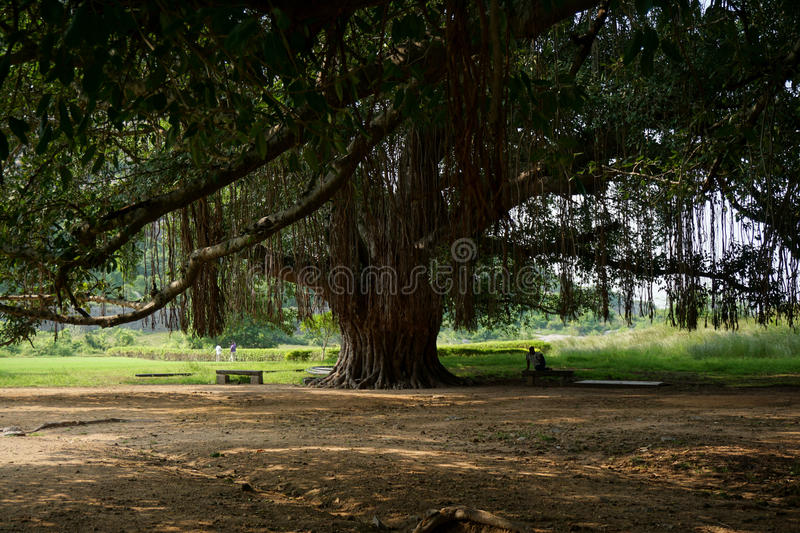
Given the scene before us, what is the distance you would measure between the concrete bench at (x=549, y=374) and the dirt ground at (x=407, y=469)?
4859 millimetres

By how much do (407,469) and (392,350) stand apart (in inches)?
347

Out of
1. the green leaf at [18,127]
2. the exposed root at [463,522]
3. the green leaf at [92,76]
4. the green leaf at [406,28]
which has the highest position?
the green leaf at [406,28]

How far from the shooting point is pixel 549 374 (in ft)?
46.8

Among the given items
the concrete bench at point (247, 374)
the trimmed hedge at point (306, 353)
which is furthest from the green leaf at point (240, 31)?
the trimmed hedge at point (306, 353)

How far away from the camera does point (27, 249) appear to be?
5.64 m

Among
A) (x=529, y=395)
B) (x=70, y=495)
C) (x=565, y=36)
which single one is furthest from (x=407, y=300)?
(x=70, y=495)

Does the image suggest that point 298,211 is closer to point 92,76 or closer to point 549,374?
point 92,76

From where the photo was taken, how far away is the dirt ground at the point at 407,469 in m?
3.57

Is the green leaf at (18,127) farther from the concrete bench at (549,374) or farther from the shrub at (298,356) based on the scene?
the shrub at (298,356)

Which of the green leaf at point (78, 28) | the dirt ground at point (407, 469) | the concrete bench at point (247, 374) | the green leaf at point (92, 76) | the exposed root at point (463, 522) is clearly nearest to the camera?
the green leaf at point (78, 28)

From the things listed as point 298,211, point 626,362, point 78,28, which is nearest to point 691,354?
point 626,362

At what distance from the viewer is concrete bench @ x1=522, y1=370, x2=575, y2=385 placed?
14.0m

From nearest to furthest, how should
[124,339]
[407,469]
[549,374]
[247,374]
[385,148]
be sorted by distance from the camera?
[407,469]
[385,148]
[549,374]
[247,374]
[124,339]

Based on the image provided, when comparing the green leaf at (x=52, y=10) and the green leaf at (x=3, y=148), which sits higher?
the green leaf at (x=52, y=10)
